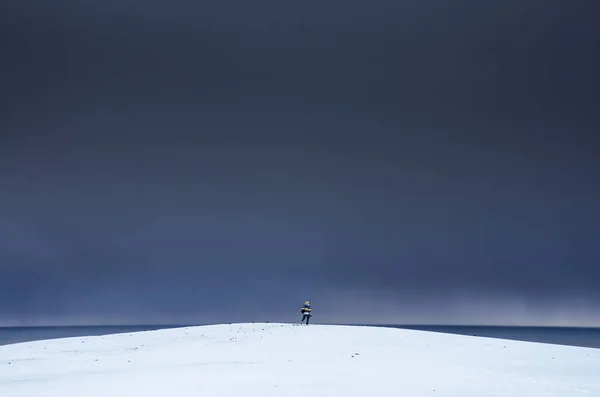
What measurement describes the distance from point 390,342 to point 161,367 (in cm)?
1134

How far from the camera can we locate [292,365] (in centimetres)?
2539

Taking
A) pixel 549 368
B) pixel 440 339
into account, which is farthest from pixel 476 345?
pixel 549 368

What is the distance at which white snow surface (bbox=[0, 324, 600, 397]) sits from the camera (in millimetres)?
20500

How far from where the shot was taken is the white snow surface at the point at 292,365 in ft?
67.3

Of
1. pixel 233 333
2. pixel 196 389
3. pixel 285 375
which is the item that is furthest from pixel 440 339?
pixel 196 389

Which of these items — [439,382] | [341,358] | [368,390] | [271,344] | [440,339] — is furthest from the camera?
[440,339]

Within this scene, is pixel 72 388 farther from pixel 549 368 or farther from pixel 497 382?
pixel 549 368

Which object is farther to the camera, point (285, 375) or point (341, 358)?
point (341, 358)

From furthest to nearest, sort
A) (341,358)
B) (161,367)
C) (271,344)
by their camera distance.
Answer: (271,344)
(341,358)
(161,367)

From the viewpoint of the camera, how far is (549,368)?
26.0m

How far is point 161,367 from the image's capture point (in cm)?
2553

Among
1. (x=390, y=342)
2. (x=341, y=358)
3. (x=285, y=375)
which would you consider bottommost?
(x=285, y=375)

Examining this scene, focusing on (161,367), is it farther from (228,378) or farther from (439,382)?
(439,382)

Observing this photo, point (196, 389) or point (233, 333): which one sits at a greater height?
point (233, 333)
